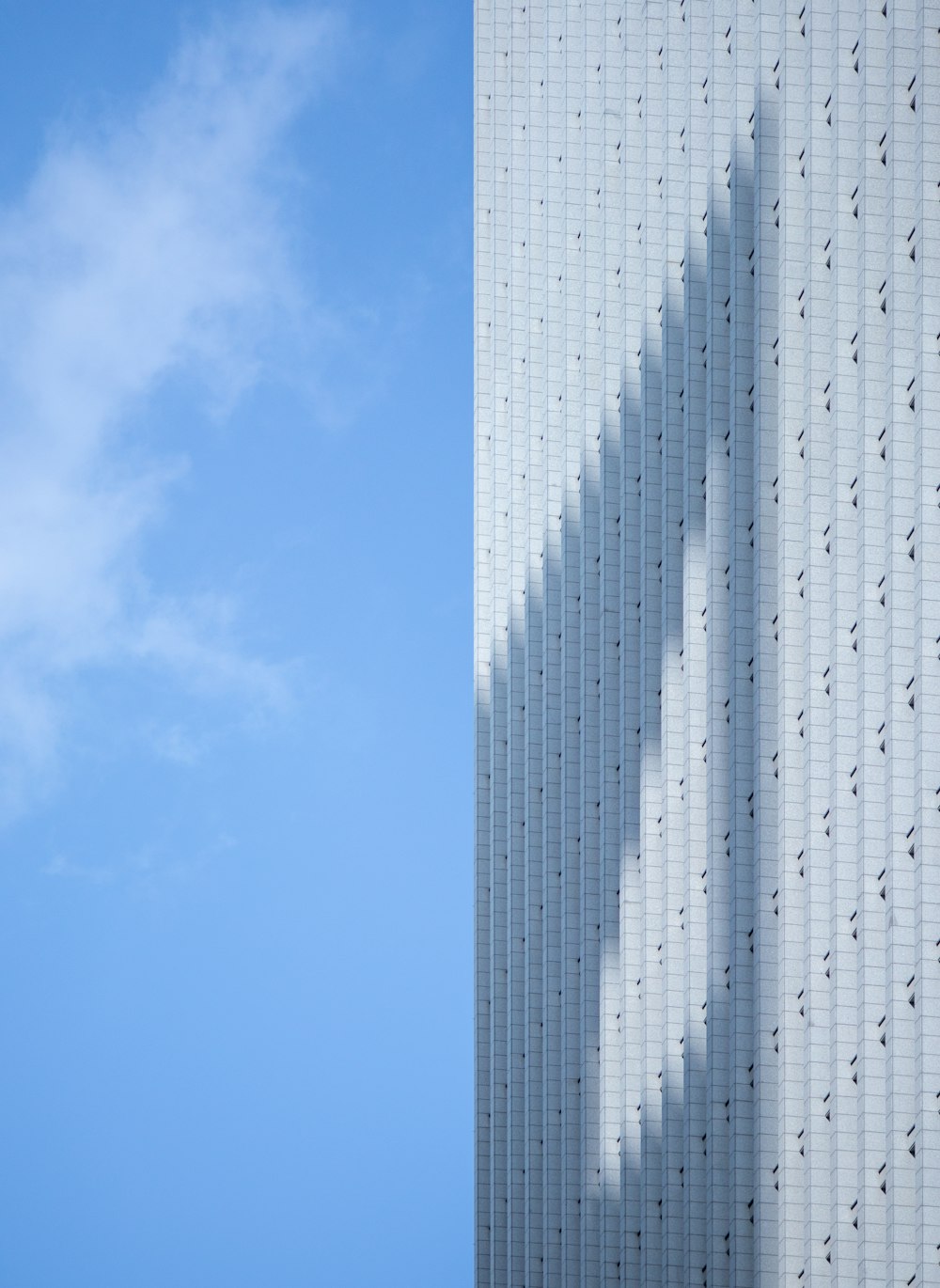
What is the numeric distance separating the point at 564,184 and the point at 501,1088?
49.6 metres

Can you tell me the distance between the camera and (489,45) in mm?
116500

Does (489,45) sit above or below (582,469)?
above

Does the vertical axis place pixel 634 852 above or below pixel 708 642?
below

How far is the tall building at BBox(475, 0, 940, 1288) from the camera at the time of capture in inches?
2768

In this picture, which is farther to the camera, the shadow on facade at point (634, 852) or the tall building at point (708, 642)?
the shadow on facade at point (634, 852)

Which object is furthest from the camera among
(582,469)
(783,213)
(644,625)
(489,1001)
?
(489,1001)

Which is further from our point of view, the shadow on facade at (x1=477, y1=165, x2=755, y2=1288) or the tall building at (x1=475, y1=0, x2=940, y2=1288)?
the shadow on facade at (x1=477, y1=165, x2=755, y2=1288)

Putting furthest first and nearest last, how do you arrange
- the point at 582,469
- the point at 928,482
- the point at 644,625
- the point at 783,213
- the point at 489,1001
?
the point at 489,1001 → the point at 582,469 → the point at 644,625 → the point at 783,213 → the point at 928,482

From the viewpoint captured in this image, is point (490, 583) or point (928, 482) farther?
point (490, 583)

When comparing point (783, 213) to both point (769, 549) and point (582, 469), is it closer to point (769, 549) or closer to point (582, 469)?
point (769, 549)

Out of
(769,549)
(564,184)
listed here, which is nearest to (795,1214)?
(769,549)

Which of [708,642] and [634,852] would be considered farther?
[634,852]

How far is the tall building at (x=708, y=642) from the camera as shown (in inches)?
2768

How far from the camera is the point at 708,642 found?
8512cm
